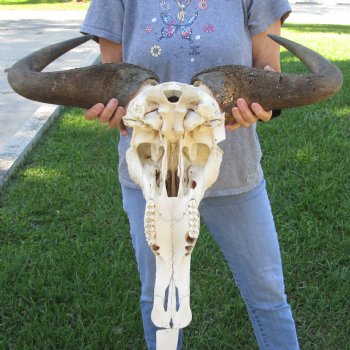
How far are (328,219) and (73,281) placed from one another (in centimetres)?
211

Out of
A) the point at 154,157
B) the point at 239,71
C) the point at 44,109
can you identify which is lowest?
the point at 44,109

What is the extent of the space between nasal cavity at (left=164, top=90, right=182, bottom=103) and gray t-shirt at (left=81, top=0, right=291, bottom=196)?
454mm

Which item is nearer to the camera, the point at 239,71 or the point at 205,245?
the point at 239,71

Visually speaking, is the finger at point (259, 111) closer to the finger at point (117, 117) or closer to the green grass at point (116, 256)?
the finger at point (117, 117)

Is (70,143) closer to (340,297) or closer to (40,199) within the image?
(40,199)

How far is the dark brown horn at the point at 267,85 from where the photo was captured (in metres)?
2.16

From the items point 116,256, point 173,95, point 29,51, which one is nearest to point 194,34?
point 173,95

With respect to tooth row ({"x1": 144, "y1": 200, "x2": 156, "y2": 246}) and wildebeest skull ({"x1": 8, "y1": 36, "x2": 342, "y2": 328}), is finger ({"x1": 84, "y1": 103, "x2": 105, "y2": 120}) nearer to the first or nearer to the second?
wildebeest skull ({"x1": 8, "y1": 36, "x2": 342, "y2": 328})

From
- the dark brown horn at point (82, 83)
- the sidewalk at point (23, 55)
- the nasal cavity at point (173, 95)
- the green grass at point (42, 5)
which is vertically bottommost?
the green grass at point (42, 5)

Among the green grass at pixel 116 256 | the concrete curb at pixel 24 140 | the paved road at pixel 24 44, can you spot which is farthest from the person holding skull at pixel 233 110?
the paved road at pixel 24 44

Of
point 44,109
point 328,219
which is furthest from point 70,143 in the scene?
point 328,219

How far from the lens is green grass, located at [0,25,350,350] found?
11.7 feet

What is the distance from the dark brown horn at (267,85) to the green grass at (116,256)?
183 cm

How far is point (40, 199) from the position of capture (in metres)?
5.19
